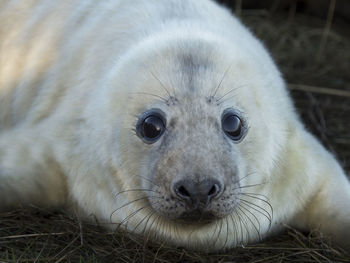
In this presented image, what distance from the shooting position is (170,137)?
2971 millimetres

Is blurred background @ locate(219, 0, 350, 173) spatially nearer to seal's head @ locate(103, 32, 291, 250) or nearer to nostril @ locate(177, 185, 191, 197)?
seal's head @ locate(103, 32, 291, 250)

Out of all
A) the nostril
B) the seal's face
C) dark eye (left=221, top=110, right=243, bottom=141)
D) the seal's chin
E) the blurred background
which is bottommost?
the seal's chin

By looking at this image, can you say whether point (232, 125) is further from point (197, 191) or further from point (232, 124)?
point (197, 191)

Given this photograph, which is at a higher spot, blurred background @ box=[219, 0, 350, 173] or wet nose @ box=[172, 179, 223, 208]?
blurred background @ box=[219, 0, 350, 173]

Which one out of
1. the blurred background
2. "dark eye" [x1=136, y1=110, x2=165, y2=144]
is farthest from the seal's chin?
the blurred background

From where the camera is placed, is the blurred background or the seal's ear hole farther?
the blurred background

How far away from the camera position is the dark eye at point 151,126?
3.04 m

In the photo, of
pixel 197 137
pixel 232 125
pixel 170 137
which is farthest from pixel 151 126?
pixel 232 125

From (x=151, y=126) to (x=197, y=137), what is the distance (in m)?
0.23

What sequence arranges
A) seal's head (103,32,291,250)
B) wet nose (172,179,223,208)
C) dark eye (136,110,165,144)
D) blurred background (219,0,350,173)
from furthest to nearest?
blurred background (219,0,350,173) < dark eye (136,110,165,144) < seal's head (103,32,291,250) < wet nose (172,179,223,208)

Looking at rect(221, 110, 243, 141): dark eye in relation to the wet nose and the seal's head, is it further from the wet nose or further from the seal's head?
the wet nose

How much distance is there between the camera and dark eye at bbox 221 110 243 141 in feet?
10.1

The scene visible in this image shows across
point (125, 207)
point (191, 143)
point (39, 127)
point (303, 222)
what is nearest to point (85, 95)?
point (39, 127)

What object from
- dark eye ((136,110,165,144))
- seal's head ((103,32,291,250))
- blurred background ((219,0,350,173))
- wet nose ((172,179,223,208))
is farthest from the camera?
blurred background ((219,0,350,173))
